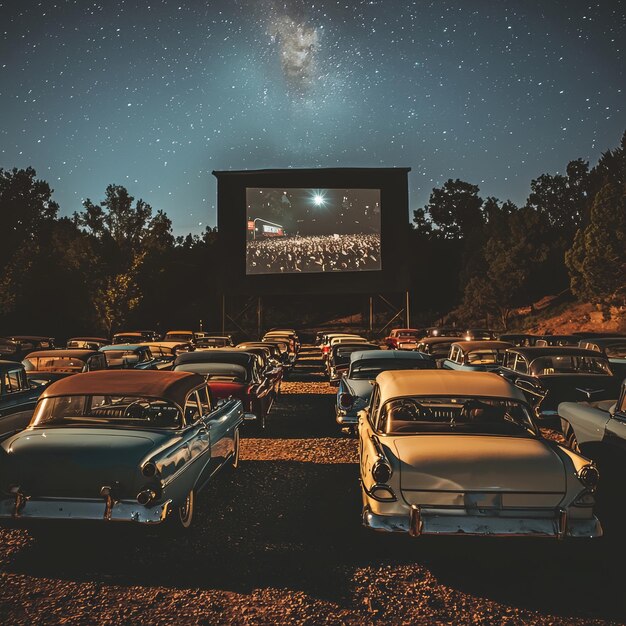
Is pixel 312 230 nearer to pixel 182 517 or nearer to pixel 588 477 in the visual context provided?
pixel 182 517

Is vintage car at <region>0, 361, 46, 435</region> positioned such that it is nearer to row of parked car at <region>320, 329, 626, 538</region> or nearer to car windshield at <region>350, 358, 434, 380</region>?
row of parked car at <region>320, 329, 626, 538</region>

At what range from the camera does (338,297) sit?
77.7 meters

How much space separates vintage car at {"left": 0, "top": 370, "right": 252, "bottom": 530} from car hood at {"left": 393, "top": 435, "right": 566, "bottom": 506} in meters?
1.94

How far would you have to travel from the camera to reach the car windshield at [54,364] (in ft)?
43.1

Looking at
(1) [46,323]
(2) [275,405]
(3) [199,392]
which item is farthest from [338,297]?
(3) [199,392]

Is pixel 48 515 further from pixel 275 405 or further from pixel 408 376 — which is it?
pixel 275 405

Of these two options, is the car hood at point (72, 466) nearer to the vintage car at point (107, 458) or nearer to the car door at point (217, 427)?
the vintage car at point (107, 458)

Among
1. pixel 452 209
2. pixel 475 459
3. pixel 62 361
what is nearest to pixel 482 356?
pixel 62 361

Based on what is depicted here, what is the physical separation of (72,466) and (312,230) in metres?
33.4

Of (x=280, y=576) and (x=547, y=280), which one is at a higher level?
(x=547, y=280)

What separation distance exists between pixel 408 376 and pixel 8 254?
140 feet

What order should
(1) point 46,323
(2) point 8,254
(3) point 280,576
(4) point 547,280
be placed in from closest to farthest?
(3) point 280,576 → (2) point 8,254 → (1) point 46,323 → (4) point 547,280

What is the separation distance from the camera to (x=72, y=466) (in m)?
4.97

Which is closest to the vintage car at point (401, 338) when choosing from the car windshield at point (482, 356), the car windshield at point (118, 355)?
the car windshield at point (482, 356)
